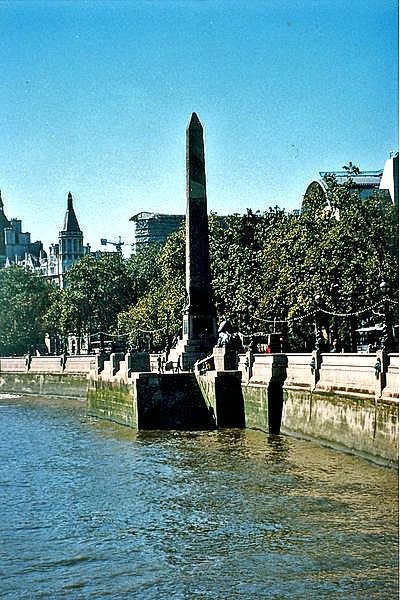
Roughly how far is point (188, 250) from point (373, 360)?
18.1m

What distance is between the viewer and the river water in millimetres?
17766

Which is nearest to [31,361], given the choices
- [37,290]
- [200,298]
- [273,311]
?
[273,311]

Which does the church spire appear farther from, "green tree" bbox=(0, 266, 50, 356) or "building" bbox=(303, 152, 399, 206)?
"building" bbox=(303, 152, 399, 206)

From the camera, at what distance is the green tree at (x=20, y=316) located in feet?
360

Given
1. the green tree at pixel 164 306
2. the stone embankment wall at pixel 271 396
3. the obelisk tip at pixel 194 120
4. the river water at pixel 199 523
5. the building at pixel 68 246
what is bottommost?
the river water at pixel 199 523

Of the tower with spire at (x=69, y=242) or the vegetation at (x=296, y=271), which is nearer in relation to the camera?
the vegetation at (x=296, y=271)

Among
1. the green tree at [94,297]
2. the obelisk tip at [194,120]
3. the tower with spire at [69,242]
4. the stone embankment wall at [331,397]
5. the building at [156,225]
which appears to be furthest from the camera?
the building at [156,225]

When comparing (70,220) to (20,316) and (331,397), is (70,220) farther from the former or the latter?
(331,397)

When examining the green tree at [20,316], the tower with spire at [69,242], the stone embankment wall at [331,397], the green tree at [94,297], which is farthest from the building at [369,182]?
the tower with spire at [69,242]

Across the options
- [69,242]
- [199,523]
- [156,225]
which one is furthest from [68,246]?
[199,523]

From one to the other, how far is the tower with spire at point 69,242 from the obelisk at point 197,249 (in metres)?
124

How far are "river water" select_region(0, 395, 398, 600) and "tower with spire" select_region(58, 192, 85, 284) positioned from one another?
453 ft

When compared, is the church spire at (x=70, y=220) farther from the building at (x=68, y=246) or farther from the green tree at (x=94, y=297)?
the green tree at (x=94, y=297)

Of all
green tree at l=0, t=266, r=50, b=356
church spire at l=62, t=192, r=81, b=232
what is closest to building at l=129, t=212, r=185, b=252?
church spire at l=62, t=192, r=81, b=232
